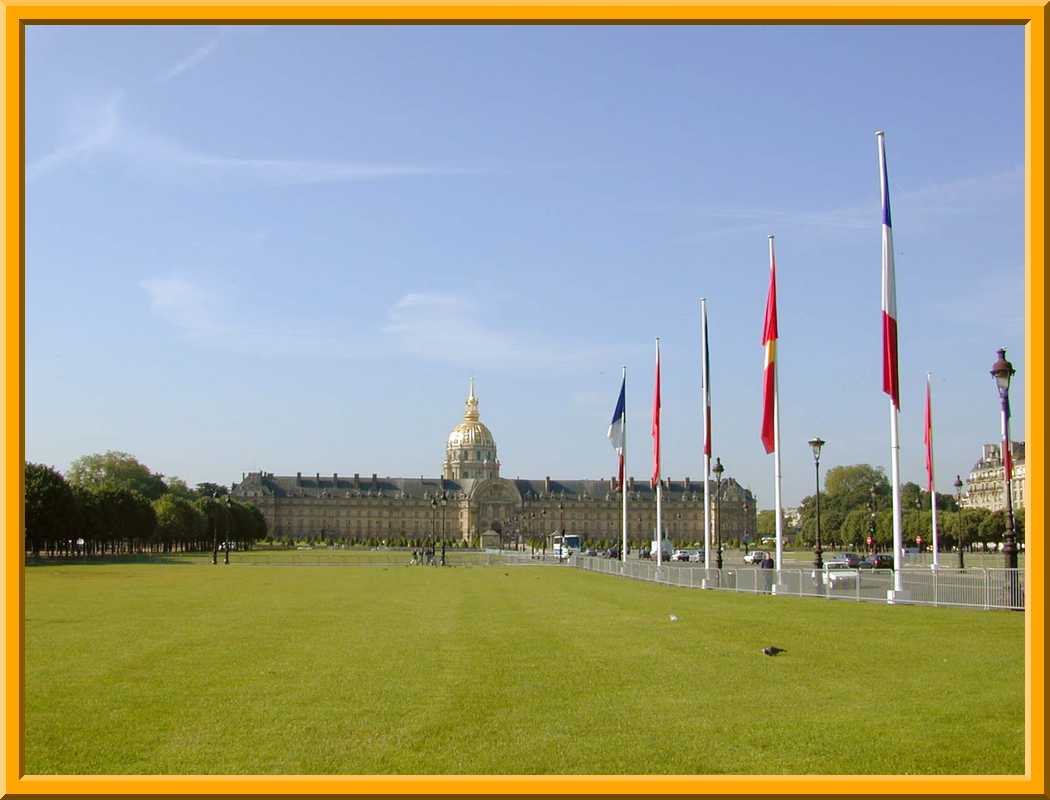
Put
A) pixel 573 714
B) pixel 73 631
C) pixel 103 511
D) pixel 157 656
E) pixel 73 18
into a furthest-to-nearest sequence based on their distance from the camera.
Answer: pixel 103 511
pixel 73 631
pixel 157 656
pixel 573 714
pixel 73 18

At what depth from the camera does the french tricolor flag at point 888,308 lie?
3316cm

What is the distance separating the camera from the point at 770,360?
4069cm

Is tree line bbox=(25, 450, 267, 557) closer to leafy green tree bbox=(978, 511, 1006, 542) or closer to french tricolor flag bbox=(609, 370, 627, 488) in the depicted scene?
french tricolor flag bbox=(609, 370, 627, 488)

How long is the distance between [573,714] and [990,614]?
1807 cm

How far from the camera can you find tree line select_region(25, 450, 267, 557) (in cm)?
9006

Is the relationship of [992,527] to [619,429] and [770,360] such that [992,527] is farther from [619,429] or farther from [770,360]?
[770,360]

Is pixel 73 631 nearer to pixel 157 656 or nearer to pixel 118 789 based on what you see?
pixel 157 656

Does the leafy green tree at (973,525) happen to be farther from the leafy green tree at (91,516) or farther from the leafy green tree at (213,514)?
the leafy green tree at (91,516)

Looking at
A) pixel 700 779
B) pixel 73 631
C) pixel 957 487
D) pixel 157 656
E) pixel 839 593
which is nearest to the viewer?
pixel 700 779

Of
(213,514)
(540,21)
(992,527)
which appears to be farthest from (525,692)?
(213,514)

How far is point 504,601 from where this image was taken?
38969 mm

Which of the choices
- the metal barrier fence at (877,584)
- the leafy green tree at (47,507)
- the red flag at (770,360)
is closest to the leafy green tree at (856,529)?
the leafy green tree at (47,507)

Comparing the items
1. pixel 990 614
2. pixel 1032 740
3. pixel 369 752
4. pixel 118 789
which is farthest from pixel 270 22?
pixel 990 614

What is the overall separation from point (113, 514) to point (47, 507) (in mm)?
20159
